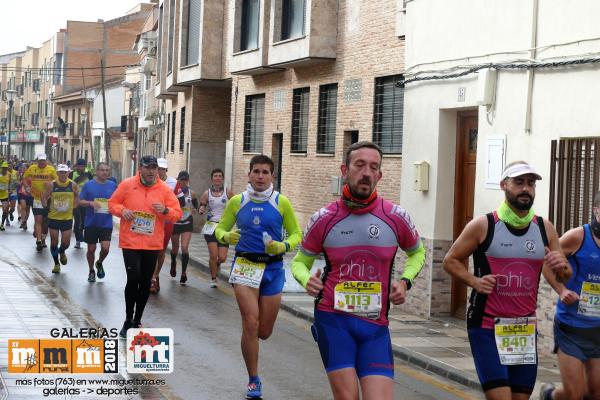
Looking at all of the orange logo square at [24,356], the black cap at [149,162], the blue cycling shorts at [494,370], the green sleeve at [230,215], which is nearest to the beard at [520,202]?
the blue cycling shorts at [494,370]

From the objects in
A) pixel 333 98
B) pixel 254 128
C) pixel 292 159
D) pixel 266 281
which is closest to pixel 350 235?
pixel 266 281

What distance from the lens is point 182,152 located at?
127 feet

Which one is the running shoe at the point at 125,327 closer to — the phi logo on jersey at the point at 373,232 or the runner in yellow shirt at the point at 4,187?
the phi logo on jersey at the point at 373,232

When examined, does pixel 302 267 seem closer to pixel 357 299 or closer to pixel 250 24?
pixel 357 299

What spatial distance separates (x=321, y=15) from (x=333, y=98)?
179 centimetres

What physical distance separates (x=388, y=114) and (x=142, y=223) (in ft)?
29.9

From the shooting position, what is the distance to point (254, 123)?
3055 centimetres

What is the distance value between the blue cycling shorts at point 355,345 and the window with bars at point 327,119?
17537mm

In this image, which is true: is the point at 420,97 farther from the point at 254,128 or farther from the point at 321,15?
the point at 254,128

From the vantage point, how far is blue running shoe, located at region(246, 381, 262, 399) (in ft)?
30.2

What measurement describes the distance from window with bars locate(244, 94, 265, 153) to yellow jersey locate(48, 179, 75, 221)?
988cm

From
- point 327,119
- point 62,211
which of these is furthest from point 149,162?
point 327,119

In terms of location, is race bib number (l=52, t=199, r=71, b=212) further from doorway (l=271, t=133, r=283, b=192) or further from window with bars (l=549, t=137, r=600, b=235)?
window with bars (l=549, t=137, r=600, b=235)

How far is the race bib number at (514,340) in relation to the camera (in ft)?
23.3
